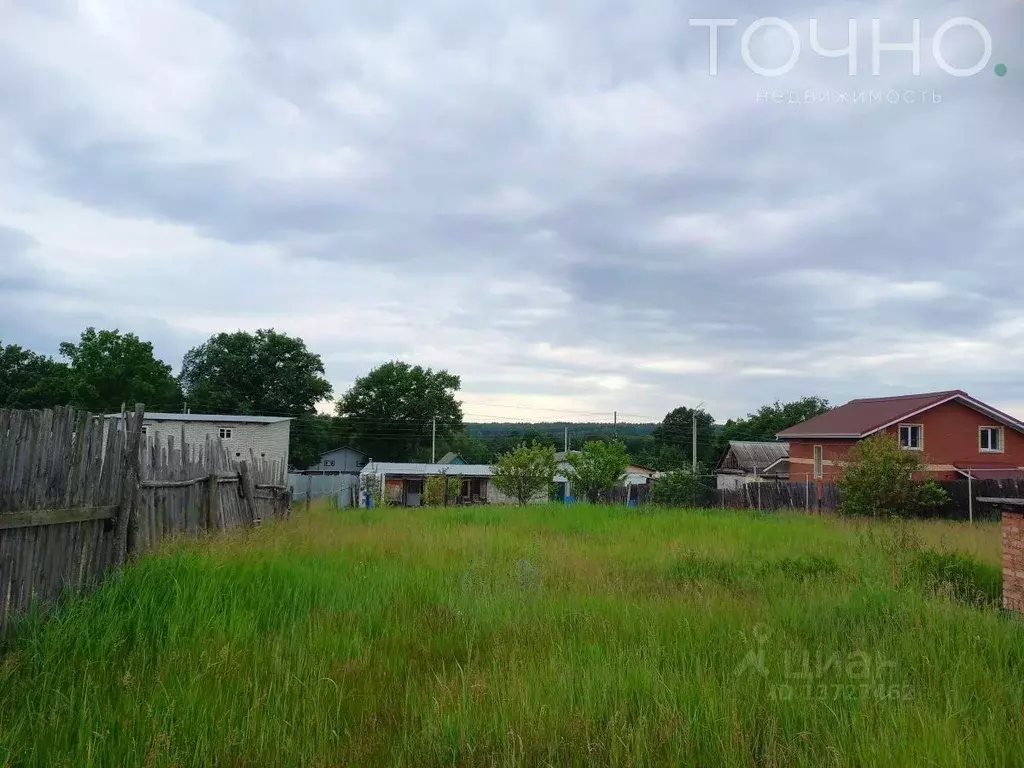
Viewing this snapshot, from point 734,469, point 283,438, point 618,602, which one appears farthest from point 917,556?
point 734,469

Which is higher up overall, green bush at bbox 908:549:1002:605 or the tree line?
the tree line

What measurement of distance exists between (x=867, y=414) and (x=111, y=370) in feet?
189

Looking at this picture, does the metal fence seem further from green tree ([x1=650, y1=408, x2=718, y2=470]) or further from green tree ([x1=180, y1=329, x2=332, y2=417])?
green tree ([x1=650, y1=408, x2=718, y2=470])

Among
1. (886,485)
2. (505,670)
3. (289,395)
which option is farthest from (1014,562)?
(289,395)

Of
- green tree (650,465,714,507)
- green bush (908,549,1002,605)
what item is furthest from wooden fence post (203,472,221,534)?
green tree (650,465,714,507)

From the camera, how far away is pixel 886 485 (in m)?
20.2

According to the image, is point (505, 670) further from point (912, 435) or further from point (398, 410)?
point (398, 410)

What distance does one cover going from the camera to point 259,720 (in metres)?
3.53

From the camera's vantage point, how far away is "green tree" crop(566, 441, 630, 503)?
1204 inches

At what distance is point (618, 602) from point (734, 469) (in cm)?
4976

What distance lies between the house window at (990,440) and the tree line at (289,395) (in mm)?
28374

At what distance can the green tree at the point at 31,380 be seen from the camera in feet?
172

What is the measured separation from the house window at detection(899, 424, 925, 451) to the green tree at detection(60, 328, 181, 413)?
5637cm

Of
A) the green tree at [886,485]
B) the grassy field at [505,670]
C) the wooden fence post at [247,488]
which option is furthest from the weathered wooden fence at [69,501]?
the green tree at [886,485]
